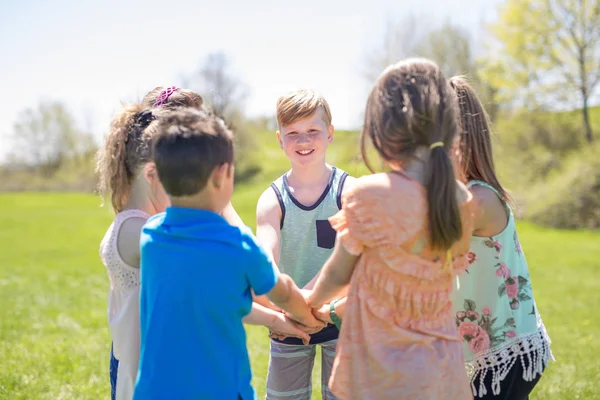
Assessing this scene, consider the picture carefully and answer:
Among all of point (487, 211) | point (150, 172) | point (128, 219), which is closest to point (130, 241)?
point (128, 219)

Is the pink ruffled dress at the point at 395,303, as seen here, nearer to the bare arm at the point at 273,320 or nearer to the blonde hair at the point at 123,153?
the bare arm at the point at 273,320

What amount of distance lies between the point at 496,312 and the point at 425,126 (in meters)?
0.95

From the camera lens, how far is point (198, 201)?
80.2 inches

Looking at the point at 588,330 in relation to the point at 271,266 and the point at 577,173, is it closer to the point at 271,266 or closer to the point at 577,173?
the point at 271,266

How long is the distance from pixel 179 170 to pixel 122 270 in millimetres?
674

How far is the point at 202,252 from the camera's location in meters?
1.96

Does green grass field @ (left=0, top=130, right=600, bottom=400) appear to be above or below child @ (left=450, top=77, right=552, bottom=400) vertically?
below

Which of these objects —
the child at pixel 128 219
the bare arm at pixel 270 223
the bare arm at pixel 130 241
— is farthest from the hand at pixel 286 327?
the bare arm at pixel 130 241

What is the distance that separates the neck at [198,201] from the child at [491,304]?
3.52ft

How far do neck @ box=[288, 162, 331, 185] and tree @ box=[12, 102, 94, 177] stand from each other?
51.0 meters

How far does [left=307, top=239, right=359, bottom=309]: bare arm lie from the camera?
2109mm

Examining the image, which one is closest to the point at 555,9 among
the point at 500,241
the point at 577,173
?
the point at 577,173

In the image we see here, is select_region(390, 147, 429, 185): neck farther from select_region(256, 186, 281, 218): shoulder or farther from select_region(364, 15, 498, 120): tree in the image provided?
select_region(364, 15, 498, 120): tree

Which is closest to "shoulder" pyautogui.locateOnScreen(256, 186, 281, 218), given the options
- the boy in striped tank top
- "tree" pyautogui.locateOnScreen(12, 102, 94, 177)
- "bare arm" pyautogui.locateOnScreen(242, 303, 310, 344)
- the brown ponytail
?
the boy in striped tank top
